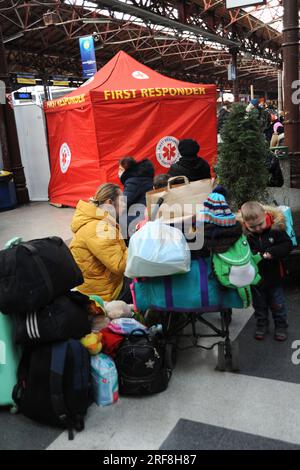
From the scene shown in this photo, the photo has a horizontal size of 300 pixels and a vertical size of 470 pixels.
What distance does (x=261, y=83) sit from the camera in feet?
177

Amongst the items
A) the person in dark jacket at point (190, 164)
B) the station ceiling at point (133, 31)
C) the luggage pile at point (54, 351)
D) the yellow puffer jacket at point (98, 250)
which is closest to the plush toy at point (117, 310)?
the yellow puffer jacket at point (98, 250)

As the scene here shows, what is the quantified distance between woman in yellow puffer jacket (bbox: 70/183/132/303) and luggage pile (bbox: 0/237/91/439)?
0.77 m

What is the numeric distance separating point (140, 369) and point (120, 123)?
5.97 meters

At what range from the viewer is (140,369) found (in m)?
2.77

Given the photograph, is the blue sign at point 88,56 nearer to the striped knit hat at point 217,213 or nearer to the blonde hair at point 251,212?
the blonde hair at point 251,212

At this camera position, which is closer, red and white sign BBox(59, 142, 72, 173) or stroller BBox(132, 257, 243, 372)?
stroller BBox(132, 257, 243, 372)

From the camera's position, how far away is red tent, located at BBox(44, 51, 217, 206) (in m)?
7.86

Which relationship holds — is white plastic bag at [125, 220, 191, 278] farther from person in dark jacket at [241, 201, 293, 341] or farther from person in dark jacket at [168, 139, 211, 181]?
person in dark jacket at [168, 139, 211, 181]

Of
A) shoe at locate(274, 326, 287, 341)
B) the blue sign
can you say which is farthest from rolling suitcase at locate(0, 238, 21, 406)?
the blue sign

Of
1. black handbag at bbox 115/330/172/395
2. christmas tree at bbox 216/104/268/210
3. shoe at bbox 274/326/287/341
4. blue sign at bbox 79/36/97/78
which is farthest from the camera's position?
blue sign at bbox 79/36/97/78

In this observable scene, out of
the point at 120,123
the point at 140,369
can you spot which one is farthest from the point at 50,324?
the point at 120,123

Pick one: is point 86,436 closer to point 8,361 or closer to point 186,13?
point 8,361

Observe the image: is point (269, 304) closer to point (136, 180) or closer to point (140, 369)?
point (140, 369)
